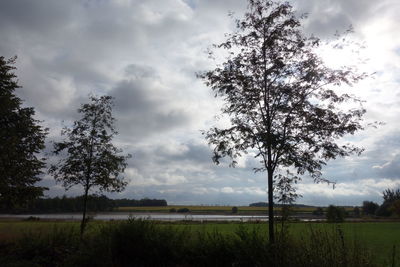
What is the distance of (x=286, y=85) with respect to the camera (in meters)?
11.2

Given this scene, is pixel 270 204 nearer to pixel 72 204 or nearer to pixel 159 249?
pixel 159 249

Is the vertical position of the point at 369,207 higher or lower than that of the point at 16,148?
lower

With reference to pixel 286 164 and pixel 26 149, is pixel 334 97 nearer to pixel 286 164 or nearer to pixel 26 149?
pixel 286 164

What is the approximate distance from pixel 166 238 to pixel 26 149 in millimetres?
16084

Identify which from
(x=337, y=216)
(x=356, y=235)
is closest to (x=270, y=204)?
(x=337, y=216)

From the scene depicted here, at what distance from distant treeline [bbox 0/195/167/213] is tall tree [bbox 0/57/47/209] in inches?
74.2

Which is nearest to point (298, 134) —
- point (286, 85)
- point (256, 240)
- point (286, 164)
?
point (286, 164)

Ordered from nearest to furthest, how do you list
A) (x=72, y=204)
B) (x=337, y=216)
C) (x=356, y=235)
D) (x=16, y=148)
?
(x=356, y=235) → (x=337, y=216) → (x=16, y=148) → (x=72, y=204)

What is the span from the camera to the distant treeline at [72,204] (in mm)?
16797

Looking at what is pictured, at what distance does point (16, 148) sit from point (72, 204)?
200 ft

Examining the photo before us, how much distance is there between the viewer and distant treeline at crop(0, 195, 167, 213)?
1680cm

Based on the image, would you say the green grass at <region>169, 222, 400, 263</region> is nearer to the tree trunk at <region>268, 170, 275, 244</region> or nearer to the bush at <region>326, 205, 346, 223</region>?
the bush at <region>326, 205, 346, 223</region>

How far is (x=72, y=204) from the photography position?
77438 mm

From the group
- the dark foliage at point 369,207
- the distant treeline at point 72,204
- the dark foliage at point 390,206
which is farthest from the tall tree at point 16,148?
the dark foliage at point 369,207
